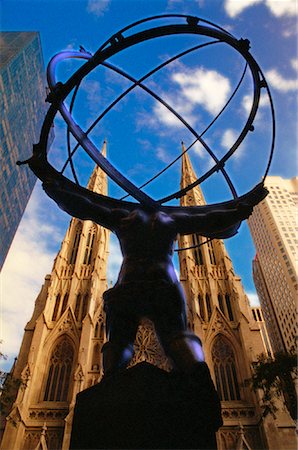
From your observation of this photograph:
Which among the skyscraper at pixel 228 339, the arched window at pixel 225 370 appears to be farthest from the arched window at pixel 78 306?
the arched window at pixel 225 370

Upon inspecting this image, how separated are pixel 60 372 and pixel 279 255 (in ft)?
130

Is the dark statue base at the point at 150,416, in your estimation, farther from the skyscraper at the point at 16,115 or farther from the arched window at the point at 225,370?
the skyscraper at the point at 16,115

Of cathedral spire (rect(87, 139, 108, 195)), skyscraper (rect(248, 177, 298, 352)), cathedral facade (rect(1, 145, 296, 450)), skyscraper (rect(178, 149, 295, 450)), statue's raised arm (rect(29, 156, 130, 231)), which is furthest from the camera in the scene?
skyscraper (rect(248, 177, 298, 352))

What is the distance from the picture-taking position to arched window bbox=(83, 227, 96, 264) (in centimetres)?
3353

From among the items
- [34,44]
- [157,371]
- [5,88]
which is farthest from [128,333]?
[34,44]

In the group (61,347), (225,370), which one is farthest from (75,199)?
(61,347)

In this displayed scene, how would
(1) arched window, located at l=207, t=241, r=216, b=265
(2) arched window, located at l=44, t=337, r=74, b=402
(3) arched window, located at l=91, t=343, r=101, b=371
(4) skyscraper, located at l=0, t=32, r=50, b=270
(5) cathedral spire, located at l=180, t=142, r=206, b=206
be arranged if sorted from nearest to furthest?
(2) arched window, located at l=44, t=337, r=74, b=402 → (3) arched window, located at l=91, t=343, r=101, b=371 → (4) skyscraper, located at l=0, t=32, r=50, b=270 → (1) arched window, located at l=207, t=241, r=216, b=265 → (5) cathedral spire, located at l=180, t=142, r=206, b=206

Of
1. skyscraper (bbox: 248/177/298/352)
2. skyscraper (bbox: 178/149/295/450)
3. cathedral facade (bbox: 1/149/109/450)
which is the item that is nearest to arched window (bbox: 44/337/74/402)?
cathedral facade (bbox: 1/149/109/450)

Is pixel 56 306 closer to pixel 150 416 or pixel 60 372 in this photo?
pixel 60 372

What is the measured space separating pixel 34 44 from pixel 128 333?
4119 centimetres

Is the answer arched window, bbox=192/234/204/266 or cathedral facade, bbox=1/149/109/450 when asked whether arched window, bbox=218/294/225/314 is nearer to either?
arched window, bbox=192/234/204/266

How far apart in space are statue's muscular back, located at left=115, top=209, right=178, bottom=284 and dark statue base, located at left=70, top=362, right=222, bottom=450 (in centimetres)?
103

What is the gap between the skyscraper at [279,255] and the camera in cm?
5006

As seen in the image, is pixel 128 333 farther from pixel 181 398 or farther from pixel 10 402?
pixel 10 402
